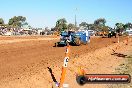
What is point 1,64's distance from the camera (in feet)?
46.7

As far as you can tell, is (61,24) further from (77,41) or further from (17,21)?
(77,41)

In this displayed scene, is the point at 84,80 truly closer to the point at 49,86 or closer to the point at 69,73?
the point at 49,86

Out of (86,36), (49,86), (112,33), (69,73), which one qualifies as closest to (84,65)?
Result: (69,73)

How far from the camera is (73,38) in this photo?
30.3 m

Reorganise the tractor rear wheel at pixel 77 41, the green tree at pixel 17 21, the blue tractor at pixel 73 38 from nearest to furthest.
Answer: the blue tractor at pixel 73 38 < the tractor rear wheel at pixel 77 41 < the green tree at pixel 17 21

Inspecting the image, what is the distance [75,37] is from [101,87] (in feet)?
64.3

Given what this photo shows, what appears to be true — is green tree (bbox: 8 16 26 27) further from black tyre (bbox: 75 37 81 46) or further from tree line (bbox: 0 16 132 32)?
black tyre (bbox: 75 37 81 46)

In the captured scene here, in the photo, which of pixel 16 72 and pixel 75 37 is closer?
pixel 16 72

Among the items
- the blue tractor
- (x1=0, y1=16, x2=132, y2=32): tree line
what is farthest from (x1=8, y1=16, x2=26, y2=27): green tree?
the blue tractor

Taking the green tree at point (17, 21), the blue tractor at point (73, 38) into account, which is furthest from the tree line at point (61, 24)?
the blue tractor at point (73, 38)

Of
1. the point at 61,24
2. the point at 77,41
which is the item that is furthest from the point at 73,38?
the point at 61,24

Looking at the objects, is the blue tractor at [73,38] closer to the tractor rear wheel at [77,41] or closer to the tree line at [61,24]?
the tractor rear wheel at [77,41]

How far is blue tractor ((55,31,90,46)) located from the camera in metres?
28.3

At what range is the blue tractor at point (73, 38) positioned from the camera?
93.0ft
